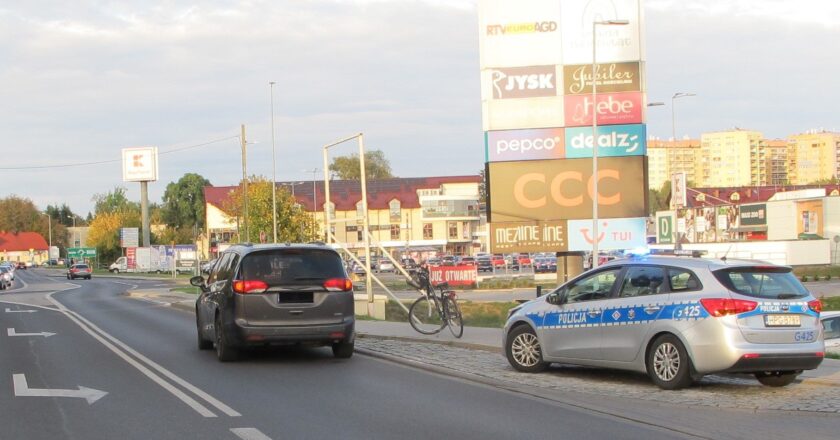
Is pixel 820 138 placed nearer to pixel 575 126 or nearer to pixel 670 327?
pixel 575 126

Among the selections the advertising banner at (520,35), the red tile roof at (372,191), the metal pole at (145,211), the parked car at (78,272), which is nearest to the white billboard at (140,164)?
the metal pole at (145,211)

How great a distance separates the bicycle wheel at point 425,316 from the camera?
61.0 feet

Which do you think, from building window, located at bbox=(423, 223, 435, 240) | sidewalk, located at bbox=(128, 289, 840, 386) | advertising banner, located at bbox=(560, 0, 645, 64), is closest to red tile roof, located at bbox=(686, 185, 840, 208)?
building window, located at bbox=(423, 223, 435, 240)

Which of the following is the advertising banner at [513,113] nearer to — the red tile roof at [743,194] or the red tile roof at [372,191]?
the red tile roof at [372,191]

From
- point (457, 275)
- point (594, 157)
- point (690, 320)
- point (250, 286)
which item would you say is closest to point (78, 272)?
point (457, 275)

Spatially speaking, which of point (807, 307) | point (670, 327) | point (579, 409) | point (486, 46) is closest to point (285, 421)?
point (579, 409)

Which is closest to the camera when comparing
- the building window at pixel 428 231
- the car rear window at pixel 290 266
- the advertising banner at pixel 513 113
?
the car rear window at pixel 290 266

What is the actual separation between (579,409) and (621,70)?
21301mm

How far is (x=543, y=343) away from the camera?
12805 mm

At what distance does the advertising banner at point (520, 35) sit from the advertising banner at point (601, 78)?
87cm

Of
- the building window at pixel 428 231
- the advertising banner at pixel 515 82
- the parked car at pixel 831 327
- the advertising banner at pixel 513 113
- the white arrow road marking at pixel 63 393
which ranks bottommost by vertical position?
the parked car at pixel 831 327

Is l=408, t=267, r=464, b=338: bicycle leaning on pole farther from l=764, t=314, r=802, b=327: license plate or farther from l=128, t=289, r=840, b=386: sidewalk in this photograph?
l=764, t=314, r=802, b=327: license plate

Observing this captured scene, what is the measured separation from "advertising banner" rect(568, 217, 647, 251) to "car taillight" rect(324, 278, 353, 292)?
52.4ft

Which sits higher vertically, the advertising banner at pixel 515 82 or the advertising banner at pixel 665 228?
the advertising banner at pixel 515 82
